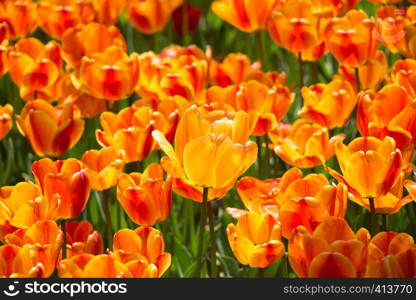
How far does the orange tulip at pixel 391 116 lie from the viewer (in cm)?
218

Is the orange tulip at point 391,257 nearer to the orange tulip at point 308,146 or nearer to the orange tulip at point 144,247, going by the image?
the orange tulip at point 144,247

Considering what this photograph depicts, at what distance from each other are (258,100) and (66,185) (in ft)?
2.31

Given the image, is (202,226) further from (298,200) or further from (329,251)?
(329,251)

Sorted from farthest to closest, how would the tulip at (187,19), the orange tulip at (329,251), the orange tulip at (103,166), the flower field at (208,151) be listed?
the tulip at (187,19), the orange tulip at (103,166), the flower field at (208,151), the orange tulip at (329,251)

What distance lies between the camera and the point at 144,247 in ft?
6.20

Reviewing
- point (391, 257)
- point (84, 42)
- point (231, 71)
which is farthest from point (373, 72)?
point (391, 257)

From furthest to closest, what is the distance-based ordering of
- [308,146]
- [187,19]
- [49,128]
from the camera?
[187,19]
[49,128]
[308,146]

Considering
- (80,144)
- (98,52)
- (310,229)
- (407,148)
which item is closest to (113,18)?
(98,52)

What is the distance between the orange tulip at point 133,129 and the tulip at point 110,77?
243mm

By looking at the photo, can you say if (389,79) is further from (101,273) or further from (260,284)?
(101,273)

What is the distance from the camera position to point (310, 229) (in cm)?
186

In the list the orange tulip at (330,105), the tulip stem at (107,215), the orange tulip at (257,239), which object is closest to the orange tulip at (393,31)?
the orange tulip at (330,105)

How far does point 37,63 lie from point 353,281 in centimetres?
134

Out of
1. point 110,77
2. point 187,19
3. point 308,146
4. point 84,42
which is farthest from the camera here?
point 187,19
